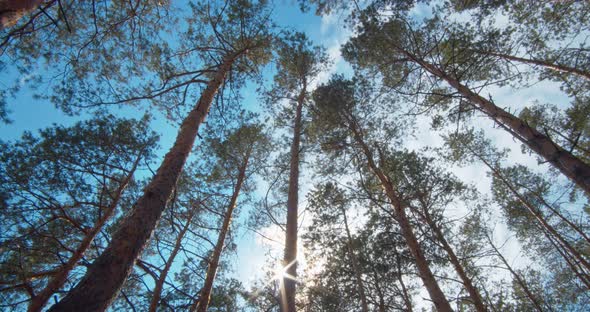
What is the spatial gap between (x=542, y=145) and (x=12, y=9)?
641 centimetres

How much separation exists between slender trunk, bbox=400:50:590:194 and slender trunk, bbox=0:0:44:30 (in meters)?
6.06

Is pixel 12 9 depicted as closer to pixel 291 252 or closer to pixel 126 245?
pixel 126 245

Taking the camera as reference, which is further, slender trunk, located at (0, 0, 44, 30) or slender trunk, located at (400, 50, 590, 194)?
slender trunk, located at (400, 50, 590, 194)

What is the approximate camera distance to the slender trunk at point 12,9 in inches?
83.5

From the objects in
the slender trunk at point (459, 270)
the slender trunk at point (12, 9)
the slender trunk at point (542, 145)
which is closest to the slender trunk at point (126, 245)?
the slender trunk at point (12, 9)

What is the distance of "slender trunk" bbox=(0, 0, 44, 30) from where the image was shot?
2121 mm

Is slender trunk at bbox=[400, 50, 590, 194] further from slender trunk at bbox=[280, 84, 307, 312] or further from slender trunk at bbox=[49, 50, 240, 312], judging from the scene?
slender trunk at bbox=[49, 50, 240, 312]

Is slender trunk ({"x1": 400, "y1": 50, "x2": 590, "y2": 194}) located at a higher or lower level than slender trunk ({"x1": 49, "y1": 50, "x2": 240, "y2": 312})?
higher

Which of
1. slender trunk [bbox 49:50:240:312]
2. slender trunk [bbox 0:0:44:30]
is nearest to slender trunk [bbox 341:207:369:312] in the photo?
slender trunk [bbox 49:50:240:312]

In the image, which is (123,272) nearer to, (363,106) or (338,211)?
(363,106)

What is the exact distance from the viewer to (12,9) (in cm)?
219

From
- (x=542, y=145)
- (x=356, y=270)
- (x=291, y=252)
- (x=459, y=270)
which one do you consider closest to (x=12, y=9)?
(x=291, y=252)

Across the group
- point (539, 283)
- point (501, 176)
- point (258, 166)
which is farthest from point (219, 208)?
point (539, 283)

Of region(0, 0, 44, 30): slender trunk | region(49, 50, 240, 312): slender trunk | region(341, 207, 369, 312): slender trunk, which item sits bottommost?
region(49, 50, 240, 312): slender trunk
